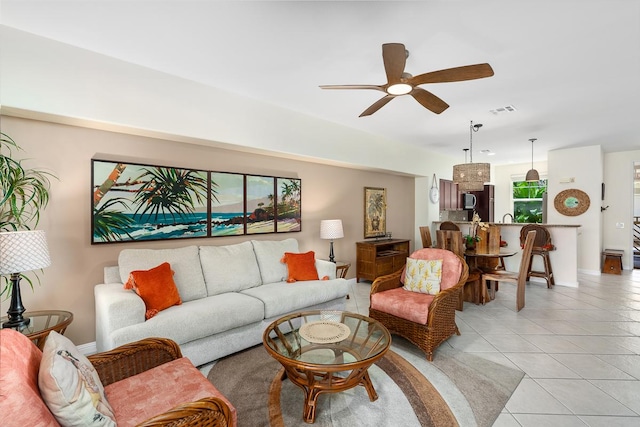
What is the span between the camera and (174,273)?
2.85 meters

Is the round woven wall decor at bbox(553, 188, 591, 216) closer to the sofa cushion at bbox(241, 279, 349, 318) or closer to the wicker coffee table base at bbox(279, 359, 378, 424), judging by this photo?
the sofa cushion at bbox(241, 279, 349, 318)

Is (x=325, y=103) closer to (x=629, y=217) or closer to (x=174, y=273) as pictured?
(x=174, y=273)

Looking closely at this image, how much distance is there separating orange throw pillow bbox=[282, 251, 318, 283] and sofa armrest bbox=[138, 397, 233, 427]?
2239 millimetres

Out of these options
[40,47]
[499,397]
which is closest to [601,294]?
[499,397]

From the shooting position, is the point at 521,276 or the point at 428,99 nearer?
the point at 428,99

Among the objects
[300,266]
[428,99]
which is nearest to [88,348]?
[300,266]

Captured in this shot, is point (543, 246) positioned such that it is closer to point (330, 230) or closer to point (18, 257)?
point (330, 230)

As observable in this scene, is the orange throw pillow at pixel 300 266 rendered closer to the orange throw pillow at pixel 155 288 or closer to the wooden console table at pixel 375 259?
the orange throw pillow at pixel 155 288

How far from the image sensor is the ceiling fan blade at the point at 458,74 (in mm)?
2009

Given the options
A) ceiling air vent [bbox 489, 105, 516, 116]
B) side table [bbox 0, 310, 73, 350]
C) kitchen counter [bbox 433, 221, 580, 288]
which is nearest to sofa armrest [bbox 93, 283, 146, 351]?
side table [bbox 0, 310, 73, 350]

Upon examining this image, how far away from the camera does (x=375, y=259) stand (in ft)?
16.9

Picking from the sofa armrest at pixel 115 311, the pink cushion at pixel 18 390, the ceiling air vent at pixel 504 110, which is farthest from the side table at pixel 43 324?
the ceiling air vent at pixel 504 110

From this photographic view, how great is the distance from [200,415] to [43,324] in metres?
1.79

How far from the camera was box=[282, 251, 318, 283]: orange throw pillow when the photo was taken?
11.7 ft
